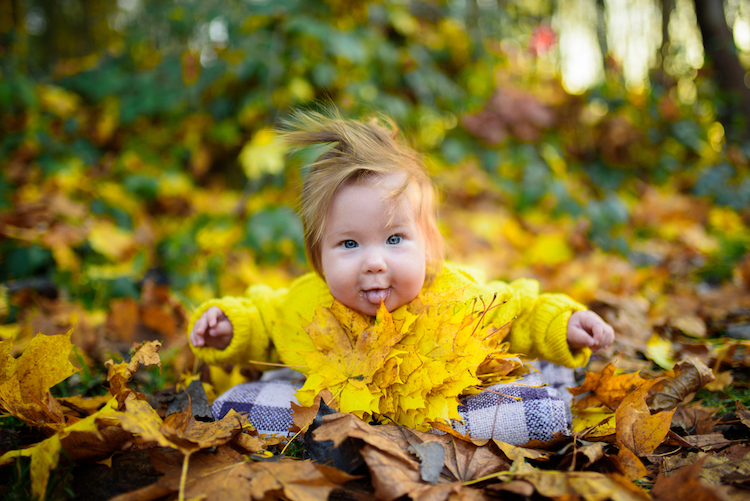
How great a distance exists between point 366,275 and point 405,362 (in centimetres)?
24

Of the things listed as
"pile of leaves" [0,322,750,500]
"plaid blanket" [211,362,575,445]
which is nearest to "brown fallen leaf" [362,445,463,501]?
"pile of leaves" [0,322,750,500]

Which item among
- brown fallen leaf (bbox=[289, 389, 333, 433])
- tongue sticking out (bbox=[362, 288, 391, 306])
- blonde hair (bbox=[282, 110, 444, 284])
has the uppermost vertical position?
blonde hair (bbox=[282, 110, 444, 284])

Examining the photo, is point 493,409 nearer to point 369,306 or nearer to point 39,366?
point 369,306

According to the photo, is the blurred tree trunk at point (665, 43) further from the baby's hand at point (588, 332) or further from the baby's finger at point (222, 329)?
the baby's finger at point (222, 329)

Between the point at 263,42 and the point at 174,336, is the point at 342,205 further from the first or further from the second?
the point at 263,42

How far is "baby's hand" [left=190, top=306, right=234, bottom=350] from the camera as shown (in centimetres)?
133

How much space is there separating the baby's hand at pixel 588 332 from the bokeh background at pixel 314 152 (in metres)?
0.44

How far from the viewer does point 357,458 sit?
0.94 m

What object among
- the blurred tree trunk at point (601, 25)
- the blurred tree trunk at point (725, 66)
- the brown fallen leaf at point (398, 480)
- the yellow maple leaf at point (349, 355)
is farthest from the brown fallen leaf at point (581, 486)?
the blurred tree trunk at point (601, 25)

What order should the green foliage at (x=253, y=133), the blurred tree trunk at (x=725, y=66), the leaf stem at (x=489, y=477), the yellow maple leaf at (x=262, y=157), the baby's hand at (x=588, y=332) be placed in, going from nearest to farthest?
the leaf stem at (x=489, y=477) → the baby's hand at (x=588, y=332) → the green foliage at (x=253, y=133) → the yellow maple leaf at (x=262, y=157) → the blurred tree trunk at (x=725, y=66)

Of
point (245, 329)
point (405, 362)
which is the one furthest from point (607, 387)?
point (245, 329)

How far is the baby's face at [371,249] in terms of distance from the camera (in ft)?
3.84

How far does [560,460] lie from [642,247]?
2.96 meters

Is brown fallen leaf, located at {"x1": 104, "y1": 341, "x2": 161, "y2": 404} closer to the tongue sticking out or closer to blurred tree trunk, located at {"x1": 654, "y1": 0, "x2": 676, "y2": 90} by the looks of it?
the tongue sticking out
